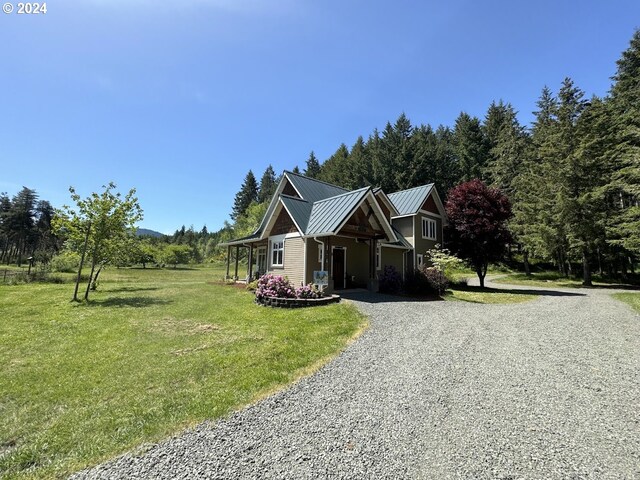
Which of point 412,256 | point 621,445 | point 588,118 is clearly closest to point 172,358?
point 621,445

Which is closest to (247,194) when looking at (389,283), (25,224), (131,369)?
(25,224)

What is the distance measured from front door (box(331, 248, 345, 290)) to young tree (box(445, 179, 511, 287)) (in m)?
8.96

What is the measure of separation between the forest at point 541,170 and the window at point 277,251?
322 inches

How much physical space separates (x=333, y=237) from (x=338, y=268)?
2062mm

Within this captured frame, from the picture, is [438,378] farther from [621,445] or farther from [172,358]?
[172,358]

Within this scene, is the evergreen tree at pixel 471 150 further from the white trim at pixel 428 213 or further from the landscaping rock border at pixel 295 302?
the landscaping rock border at pixel 295 302

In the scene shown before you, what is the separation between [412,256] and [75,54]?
68.0 feet

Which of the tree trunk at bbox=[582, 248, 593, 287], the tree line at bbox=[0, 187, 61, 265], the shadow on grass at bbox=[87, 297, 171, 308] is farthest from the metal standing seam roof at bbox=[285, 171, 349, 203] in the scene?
the tree line at bbox=[0, 187, 61, 265]

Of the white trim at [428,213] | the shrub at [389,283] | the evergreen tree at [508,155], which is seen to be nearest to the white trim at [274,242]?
the shrub at [389,283]

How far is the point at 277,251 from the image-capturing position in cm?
1784

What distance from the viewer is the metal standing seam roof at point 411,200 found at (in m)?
22.8

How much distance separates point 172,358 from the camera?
630 centimetres

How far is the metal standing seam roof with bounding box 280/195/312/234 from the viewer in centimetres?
1584

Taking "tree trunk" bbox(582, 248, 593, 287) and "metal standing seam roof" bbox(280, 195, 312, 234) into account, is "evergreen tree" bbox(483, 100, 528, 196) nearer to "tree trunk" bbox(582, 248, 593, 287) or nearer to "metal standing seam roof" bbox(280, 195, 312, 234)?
"tree trunk" bbox(582, 248, 593, 287)
